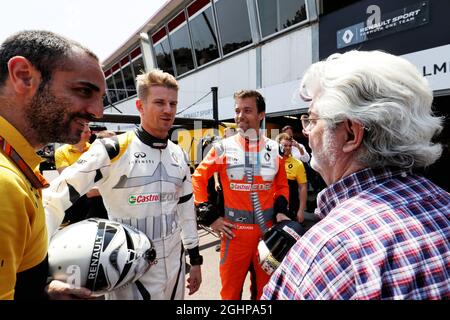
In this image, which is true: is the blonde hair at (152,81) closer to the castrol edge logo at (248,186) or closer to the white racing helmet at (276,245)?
the castrol edge logo at (248,186)

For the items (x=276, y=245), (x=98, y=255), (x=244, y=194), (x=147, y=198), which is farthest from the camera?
(x=244, y=194)

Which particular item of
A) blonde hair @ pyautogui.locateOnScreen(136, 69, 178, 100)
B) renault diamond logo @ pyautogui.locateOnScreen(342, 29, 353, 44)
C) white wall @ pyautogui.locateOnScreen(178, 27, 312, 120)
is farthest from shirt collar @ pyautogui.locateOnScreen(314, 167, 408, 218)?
renault diamond logo @ pyautogui.locateOnScreen(342, 29, 353, 44)

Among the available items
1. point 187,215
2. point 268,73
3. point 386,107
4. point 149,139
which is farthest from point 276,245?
point 268,73

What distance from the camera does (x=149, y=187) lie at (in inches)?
73.1

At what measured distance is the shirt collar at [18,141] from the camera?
0.92m

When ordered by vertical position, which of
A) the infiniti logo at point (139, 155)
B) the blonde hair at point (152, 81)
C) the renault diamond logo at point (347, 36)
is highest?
the renault diamond logo at point (347, 36)

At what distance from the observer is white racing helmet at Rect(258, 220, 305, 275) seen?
4.27 feet

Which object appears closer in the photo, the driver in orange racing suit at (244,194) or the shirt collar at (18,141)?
the shirt collar at (18,141)

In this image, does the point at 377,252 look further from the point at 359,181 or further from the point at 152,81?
the point at 152,81

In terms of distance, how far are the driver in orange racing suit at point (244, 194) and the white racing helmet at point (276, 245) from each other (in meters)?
1.15

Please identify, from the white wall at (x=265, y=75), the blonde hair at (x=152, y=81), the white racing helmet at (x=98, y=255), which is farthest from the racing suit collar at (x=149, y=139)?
the white wall at (x=265, y=75)

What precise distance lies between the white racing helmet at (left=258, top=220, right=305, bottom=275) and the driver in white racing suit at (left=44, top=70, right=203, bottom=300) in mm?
783

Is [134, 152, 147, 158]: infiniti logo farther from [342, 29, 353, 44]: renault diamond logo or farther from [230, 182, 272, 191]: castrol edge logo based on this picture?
[342, 29, 353, 44]: renault diamond logo

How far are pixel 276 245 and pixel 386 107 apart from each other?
737mm
